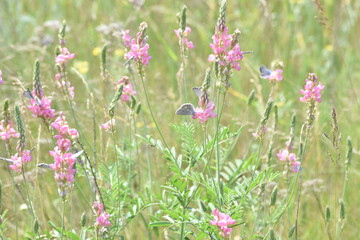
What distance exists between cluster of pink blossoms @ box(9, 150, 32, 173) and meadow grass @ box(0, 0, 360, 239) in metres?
0.23

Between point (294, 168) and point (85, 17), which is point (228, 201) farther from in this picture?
point (85, 17)

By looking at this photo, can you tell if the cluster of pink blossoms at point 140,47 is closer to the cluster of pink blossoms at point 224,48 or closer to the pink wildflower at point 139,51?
the pink wildflower at point 139,51

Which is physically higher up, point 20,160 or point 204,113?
point 204,113

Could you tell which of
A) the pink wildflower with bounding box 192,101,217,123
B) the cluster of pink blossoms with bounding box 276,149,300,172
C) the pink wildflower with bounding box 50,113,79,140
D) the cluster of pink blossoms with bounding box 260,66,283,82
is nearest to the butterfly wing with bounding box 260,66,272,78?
the cluster of pink blossoms with bounding box 260,66,283,82

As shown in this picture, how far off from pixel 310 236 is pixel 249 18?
8.27ft

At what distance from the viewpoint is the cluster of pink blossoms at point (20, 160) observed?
1.80 metres

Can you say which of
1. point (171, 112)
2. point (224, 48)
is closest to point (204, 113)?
point (224, 48)

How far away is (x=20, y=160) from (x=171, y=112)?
155cm

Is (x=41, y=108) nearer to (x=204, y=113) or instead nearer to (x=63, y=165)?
(x=63, y=165)

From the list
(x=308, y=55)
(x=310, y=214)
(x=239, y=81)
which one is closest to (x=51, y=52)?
(x=239, y=81)

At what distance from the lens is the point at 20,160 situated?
1841mm

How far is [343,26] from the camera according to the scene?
5152mm

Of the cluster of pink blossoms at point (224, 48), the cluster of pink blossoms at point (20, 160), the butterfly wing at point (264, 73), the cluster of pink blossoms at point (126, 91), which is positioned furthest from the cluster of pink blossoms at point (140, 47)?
the butterfly wing at point (264, 73)

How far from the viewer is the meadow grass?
2285 millimetres
